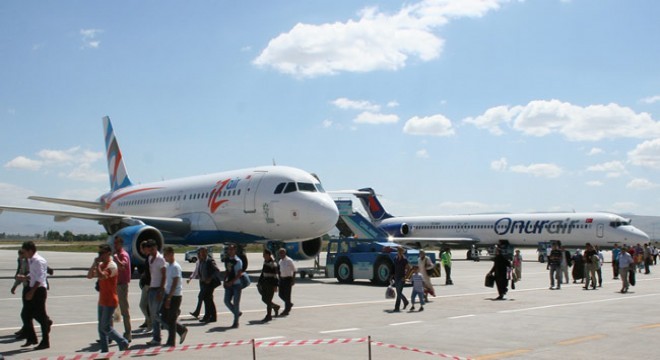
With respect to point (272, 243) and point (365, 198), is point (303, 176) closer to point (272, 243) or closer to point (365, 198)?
point (272, 243)

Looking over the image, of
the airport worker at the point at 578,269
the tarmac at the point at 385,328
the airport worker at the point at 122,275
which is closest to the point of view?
the tarmac at the point at 385,328

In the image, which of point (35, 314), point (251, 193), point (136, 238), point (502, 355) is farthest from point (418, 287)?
point (136, 238)

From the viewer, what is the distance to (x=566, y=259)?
26125mm

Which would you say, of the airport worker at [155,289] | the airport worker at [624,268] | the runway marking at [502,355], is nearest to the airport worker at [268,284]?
the airport worker at [155,289]

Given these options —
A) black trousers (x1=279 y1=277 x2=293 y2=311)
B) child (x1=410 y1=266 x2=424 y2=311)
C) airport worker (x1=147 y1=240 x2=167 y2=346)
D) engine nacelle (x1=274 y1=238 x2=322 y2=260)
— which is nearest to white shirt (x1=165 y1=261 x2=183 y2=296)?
airport worker (x1=147 y1=240 x2=167 y2=346)

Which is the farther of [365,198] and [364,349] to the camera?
[365,198]

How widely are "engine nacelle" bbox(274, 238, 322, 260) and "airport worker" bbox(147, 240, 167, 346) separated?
639 inches

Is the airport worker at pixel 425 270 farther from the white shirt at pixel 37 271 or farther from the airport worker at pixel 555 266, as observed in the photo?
the white shirt at pixel 37 271

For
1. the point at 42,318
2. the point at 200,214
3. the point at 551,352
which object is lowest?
the point at 551,352

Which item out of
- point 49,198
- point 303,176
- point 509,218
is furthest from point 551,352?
point 509,218

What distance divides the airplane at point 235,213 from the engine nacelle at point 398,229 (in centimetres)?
3118

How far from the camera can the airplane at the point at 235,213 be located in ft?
81.0

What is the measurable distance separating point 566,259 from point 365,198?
133ft

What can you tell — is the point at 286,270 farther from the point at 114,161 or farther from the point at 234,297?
the point at 114,161
